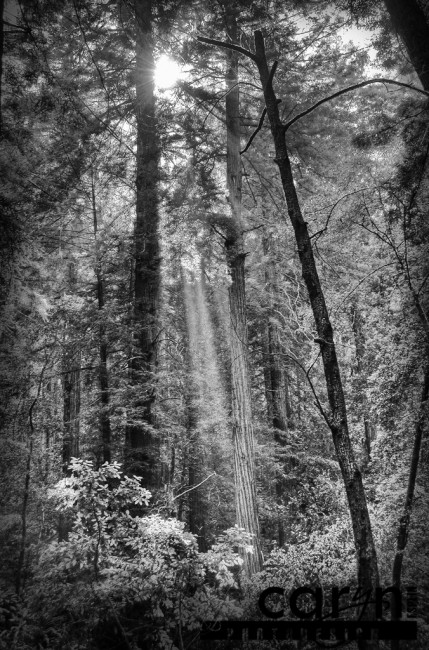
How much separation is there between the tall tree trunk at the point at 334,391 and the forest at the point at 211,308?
0.03 metres

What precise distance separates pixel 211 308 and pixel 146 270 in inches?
164

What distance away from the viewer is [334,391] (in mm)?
3504

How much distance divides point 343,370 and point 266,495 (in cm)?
486

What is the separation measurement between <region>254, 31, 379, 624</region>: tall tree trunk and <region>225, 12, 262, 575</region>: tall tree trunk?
2349 millimetres

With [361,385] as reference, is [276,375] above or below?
above

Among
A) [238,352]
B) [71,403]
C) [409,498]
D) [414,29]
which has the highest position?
[414,29]

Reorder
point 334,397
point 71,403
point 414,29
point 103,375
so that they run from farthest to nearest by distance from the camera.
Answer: point 71,403 < point 103,375 < point 414,29 < point 334,397

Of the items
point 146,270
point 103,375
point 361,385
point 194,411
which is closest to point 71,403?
point 103,375

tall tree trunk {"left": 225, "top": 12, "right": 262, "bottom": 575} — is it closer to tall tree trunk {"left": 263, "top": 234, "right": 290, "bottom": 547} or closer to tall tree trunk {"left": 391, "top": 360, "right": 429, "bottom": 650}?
tall tree trunk {"left": 391, "top": 360, "right": 429, "bottom": 650}

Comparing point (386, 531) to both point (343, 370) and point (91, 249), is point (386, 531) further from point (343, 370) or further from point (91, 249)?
point (91, 249)

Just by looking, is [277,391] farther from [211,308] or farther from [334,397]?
[334,397]

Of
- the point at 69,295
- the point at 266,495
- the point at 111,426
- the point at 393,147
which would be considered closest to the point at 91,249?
the point at 69,295

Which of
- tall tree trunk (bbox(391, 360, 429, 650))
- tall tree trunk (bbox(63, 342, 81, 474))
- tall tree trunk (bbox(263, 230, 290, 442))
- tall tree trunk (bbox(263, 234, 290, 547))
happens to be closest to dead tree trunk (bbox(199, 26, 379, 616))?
tall tree trunk (bbox(391, 360, 429, 650))

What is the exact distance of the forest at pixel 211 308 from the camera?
145 inches
